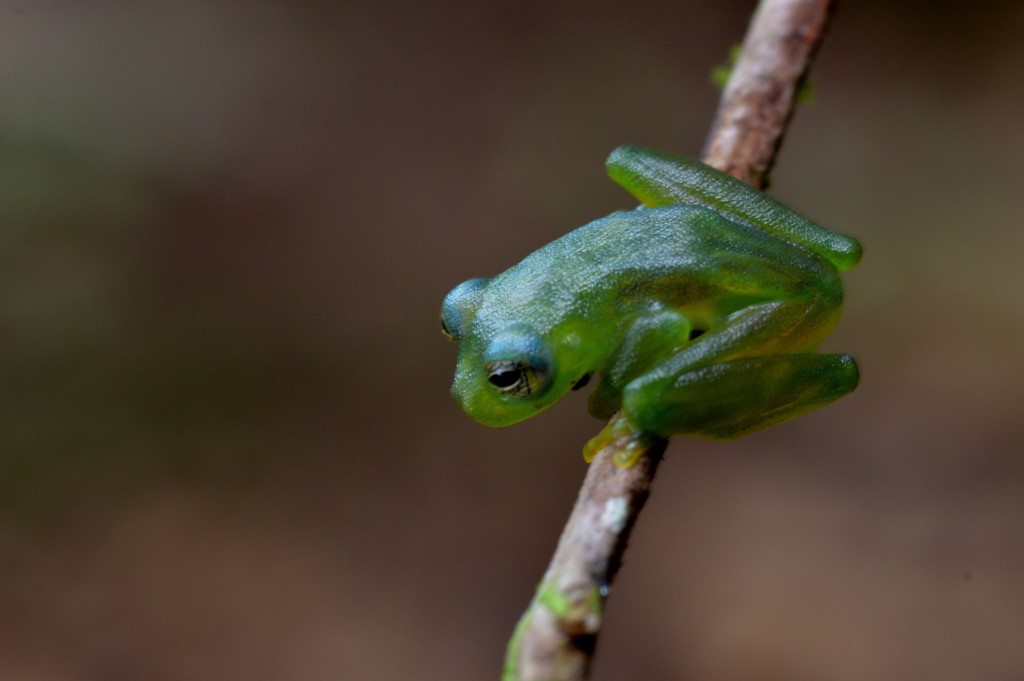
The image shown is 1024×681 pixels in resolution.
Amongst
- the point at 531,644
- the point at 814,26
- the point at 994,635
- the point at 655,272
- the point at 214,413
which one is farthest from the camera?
the point at 214,413

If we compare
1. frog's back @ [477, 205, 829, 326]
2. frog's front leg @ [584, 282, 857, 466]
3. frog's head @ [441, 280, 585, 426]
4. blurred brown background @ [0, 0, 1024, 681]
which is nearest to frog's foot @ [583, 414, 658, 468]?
frog's front leg @ [584, 282, 857, 466]

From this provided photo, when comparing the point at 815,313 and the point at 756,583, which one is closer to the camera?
the point at 815,313

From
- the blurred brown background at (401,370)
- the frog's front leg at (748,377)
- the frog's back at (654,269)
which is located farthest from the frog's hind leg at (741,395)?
the blurred brown background at (401,370)

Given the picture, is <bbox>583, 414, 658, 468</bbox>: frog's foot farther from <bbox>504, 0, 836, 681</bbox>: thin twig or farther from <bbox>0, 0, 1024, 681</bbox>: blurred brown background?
<bbox>0, 0, 1024, 681</bbox>: blurred brown background

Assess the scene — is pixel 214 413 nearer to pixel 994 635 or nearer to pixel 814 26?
pixel 814 26

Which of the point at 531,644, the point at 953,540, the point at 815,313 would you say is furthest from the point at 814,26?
the point at 953,540
